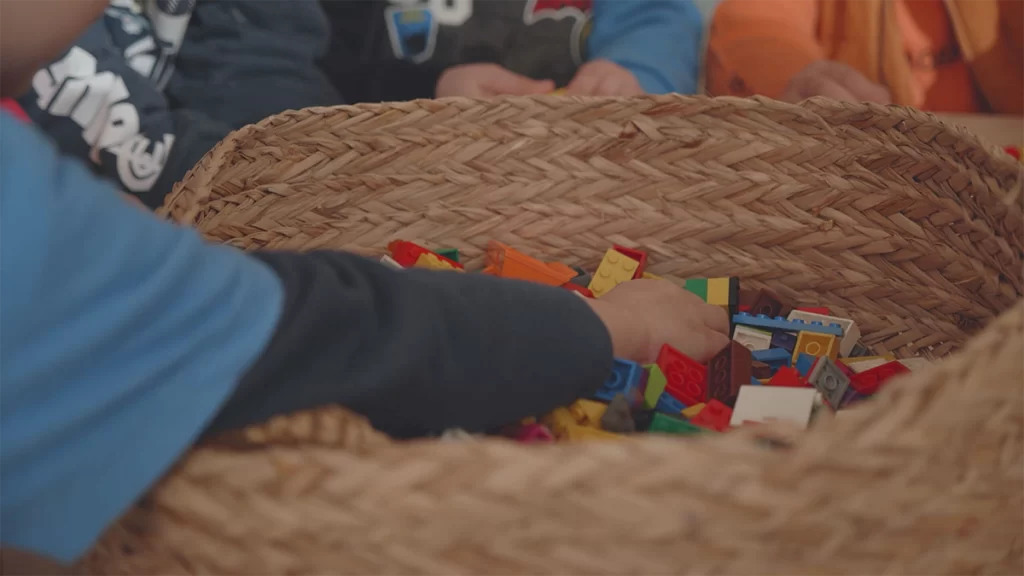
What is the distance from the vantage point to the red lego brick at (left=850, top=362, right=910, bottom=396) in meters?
0.60

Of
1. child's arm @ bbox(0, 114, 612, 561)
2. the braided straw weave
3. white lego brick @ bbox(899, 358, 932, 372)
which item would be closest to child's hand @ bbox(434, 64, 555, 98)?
the braided straw weave

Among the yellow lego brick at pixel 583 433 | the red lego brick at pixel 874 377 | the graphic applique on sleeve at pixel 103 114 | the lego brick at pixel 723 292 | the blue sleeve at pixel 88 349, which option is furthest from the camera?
the graphic applique on sleeve at pixel 103 114

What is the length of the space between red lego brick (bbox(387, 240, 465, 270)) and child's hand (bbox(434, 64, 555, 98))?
1.45 feet

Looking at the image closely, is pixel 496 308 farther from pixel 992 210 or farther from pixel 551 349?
pixel 992 210

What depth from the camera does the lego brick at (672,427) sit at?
1.69ft

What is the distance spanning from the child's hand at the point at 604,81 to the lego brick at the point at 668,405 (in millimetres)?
592

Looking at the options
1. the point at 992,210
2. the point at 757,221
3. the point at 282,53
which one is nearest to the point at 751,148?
the point at 757,221

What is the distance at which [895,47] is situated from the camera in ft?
3.71

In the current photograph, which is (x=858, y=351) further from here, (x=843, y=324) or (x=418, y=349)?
(x=418, y=349)

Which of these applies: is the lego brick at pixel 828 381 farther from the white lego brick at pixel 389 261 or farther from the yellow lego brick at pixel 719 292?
the white lego brick at pixel 389 261

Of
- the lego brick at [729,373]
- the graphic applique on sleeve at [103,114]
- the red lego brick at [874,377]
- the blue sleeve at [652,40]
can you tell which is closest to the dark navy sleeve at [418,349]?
the lego brick at [729,373]

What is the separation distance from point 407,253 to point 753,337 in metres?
0.30

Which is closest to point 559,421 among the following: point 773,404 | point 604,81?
point 773,404

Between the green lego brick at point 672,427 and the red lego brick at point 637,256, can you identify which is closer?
the green lego brick at point 672,427
